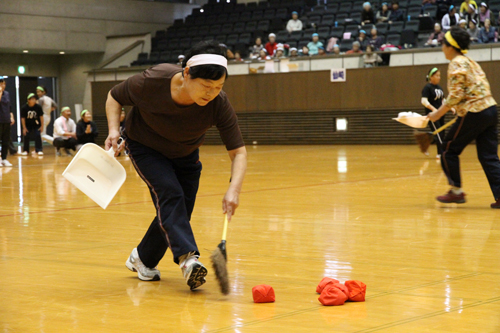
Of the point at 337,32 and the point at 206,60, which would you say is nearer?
the point at 206,60

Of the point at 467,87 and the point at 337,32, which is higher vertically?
the point at 337,32

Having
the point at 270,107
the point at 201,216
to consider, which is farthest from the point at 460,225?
the point at 270,107

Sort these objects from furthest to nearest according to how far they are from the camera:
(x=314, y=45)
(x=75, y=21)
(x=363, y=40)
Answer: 1. (x=75, y=21)
2. (x=314, y=45)
3. (x=363, y=40)

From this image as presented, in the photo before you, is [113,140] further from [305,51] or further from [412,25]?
[305,51]

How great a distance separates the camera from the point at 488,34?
16547mm

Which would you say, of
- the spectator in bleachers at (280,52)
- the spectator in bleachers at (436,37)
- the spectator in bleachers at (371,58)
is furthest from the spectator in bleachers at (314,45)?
the spectator in bleachers at (436,37)

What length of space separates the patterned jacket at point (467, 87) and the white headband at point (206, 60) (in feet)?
11.4

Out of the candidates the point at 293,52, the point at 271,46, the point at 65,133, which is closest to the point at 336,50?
the point at 293,52

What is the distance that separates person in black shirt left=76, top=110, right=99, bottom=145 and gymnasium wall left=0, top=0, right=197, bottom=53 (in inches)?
370

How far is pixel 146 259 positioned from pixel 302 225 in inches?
75.3

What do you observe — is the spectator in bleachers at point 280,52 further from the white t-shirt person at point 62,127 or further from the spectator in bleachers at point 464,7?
the white t-shirt person at point 62,127

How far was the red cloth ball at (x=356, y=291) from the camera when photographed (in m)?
2.96

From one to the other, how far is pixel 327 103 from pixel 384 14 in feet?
9.63

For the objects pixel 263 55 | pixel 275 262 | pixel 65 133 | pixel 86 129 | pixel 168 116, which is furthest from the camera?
pixel 263 55
